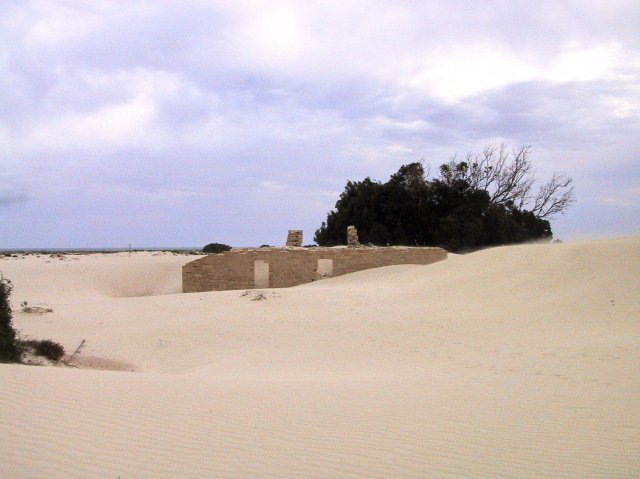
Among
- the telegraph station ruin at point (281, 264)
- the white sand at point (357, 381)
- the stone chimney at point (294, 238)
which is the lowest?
the white sand at point (357, 381)

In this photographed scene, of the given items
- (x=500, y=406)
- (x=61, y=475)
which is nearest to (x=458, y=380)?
(x=500, y=406)

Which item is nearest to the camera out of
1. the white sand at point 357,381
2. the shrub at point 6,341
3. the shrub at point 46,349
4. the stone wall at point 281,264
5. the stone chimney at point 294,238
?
the white sand at point 357,381

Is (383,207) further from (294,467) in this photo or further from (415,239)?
(294,467)

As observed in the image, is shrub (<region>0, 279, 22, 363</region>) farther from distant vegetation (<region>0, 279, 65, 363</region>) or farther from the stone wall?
the stone wall

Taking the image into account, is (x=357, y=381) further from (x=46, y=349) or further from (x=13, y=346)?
(x=46, y=349)

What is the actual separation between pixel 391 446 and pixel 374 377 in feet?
12.7

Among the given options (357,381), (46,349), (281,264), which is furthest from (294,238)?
(357,381)

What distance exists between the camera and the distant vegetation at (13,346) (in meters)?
8.30

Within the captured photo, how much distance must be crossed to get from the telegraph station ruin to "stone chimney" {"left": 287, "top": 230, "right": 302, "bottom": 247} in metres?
2.48

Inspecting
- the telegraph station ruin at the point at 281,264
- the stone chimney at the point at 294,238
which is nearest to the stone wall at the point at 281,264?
the telegraph station ruin at the point at 281,264

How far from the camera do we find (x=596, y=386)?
22.6 ft

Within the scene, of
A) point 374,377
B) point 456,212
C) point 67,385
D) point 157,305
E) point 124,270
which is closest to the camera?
point 67,385

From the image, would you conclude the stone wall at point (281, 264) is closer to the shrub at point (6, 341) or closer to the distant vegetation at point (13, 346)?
the distant vegetation at point (13, 346)

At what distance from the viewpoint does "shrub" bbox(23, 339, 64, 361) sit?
9352 mm
